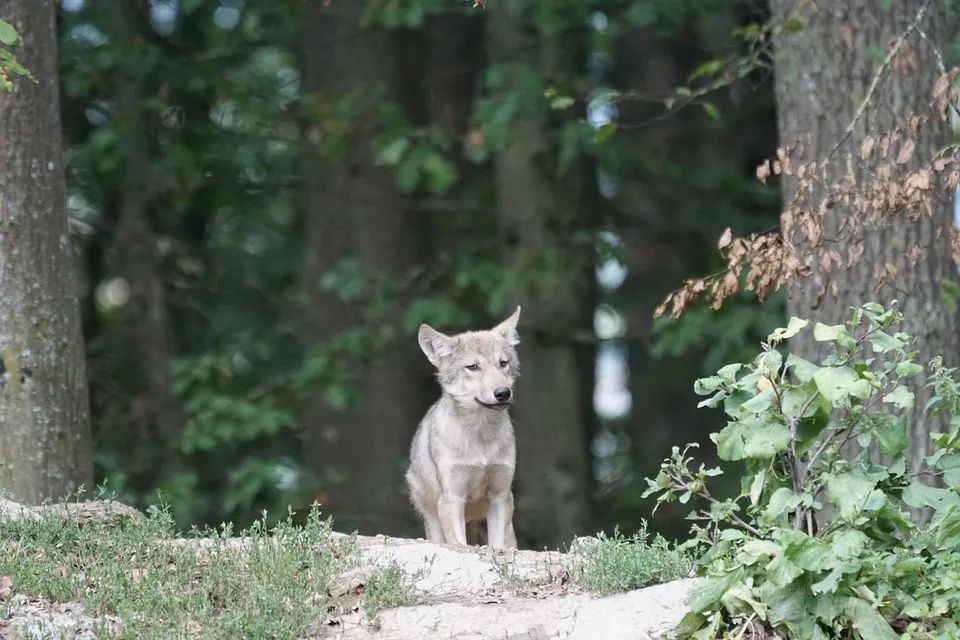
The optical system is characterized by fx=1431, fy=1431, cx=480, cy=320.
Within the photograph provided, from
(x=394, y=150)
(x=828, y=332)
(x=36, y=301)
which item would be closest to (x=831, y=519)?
(x=828, y=332)

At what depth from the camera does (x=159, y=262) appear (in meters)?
18.3

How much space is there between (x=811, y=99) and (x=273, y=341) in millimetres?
10865

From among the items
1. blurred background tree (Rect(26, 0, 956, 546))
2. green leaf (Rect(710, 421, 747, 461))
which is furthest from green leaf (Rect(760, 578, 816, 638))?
blurred background tree (Rect(26, 0, 956, 546))

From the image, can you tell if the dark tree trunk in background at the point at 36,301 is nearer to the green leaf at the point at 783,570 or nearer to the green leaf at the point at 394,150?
the green leaf at the point at 783,570

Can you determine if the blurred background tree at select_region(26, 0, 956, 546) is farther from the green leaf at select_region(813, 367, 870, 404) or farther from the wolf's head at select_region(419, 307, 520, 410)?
the green leaf at select_region(813, 367, 870, 404)

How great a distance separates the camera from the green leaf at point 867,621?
6.24 metres

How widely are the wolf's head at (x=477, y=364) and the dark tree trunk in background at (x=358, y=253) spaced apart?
6238 mm

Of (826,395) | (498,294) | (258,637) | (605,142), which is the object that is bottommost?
(258,637)

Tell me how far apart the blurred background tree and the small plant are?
7.55 m

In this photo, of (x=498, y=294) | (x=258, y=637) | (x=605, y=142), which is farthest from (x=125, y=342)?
(x=258, y=637)

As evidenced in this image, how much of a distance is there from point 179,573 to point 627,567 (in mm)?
2313

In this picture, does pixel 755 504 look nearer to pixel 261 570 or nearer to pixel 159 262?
pixel 261 570

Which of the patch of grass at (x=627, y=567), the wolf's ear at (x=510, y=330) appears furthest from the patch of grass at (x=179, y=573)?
the wolf's ear at (x=510, y=330)

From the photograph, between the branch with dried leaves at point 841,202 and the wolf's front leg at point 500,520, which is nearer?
the branch with dried leaves at point 841,202
